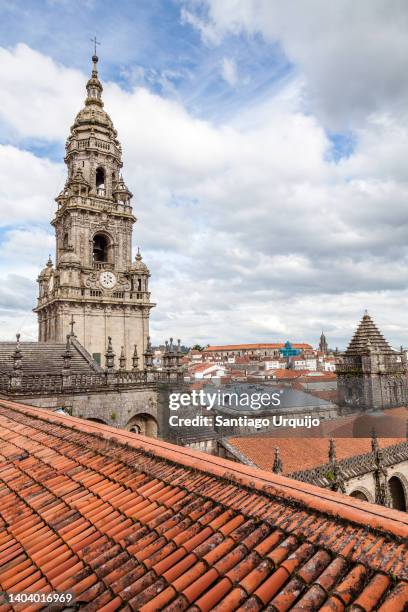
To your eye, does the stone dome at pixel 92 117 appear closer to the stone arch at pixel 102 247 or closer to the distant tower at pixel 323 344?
the stone arch at pixel 102 247

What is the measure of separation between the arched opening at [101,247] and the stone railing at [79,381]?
15.1m

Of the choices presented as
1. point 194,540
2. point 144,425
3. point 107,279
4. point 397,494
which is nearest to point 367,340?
point 397,494

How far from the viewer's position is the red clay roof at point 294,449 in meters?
19.9

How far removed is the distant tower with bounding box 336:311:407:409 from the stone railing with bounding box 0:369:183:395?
15452 mm

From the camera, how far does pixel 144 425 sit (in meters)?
21.7

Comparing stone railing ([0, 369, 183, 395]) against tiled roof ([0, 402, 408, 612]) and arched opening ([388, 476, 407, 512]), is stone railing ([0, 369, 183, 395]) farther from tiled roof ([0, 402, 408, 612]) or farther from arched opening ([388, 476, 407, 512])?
arched opening ([388, 476, 407, 512])

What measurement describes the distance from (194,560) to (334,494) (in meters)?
1.70

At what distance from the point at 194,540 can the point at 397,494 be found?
25298 mm

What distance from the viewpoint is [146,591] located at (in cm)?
297

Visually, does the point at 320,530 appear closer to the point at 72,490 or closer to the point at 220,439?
the point at 72,490

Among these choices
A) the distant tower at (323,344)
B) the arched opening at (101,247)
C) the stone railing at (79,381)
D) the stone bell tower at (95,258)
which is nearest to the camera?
the stone railing at (79,381)

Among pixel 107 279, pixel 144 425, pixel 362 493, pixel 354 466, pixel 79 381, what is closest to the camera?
pixel 79 381

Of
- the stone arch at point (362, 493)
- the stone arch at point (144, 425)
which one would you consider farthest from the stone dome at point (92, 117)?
the stone arch at point (362, 493)

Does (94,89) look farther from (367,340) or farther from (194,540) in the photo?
(194,540)
